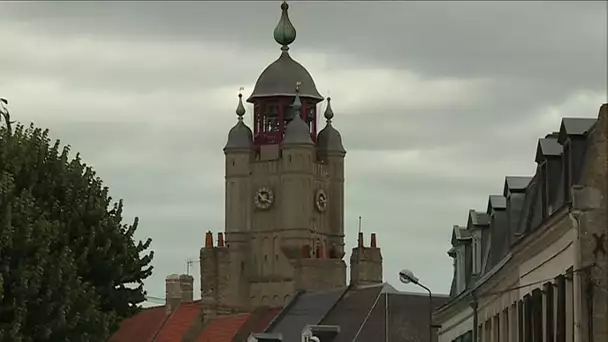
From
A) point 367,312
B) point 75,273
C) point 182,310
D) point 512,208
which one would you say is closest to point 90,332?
A: point 75,273

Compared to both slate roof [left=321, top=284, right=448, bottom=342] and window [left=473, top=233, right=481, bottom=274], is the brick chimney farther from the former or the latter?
window [left=473, top=233, right=481, bottom=274]

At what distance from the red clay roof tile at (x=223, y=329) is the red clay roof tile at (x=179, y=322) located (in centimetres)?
246

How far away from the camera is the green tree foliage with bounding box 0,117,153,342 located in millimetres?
55625

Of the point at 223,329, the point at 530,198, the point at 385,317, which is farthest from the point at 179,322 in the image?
the point at 530,198

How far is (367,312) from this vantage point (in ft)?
323

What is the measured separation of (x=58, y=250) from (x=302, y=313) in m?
58.5

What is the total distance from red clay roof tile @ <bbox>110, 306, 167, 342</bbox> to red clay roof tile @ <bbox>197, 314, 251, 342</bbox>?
16.8 feet

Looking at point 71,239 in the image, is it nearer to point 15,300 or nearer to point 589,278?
point 15,300

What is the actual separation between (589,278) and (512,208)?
12114 mm

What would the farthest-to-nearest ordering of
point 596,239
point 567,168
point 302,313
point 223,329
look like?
point 223,329 → point 302,313 → point 567,168 → point 596,239

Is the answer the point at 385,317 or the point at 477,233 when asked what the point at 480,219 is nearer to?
the point at 477,233

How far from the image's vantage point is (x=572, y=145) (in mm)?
43406

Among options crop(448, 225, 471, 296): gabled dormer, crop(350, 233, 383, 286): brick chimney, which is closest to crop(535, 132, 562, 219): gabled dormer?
crop(448, 225, 471, 296): gabled dormer

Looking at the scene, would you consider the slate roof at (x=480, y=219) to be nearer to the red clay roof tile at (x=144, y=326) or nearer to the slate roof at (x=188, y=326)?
the slate roof at (x=188, y=326)
